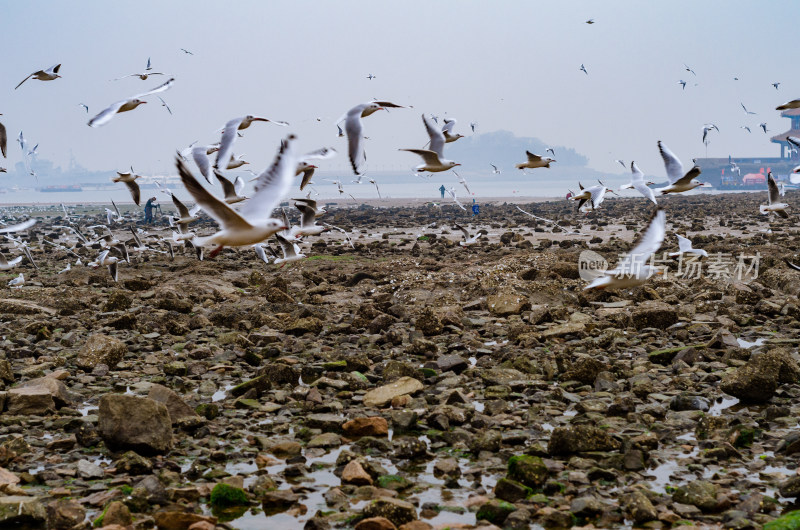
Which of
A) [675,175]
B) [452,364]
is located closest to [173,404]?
[452,364]

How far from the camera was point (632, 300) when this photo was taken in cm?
1570

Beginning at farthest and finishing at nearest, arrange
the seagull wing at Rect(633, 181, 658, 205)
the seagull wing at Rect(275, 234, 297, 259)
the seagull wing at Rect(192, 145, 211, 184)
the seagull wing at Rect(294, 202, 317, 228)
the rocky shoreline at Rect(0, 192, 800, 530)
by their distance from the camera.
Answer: the seagull wing at Rect(275, 234, 297, 259)
the seagull wing at Rect(633, 181, 658, 205)
the seagull wing at Rect(294, 202, 317, 228)
the seagull wing at Rect(192, 145, 211, 184)
the rocky shoreline at Rect(0, 192, 800, 530)

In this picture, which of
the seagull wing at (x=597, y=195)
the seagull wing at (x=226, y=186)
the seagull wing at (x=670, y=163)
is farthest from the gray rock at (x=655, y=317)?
the seagull wing at (x=226, y=186)

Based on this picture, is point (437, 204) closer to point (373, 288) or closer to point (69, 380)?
point (373, 288)

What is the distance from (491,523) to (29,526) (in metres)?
3.59

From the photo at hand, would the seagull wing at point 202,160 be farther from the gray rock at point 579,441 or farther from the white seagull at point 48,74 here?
the gray rock at point 579,441

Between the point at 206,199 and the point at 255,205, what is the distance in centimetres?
87

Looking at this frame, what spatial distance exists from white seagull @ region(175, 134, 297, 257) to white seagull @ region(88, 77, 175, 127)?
590 centimetres

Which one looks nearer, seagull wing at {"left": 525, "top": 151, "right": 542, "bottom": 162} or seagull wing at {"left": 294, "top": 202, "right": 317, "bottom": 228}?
seagull wing at {"left": 294, "top": 202, "right": 317, "bottom": 228}

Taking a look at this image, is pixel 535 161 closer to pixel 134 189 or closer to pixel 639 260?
pixel 639 260

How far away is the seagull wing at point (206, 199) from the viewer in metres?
6.61

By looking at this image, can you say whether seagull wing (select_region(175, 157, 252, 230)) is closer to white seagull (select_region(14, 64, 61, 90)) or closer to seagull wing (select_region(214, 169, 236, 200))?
seagull wing (select_region(214, 169, 236, 200))

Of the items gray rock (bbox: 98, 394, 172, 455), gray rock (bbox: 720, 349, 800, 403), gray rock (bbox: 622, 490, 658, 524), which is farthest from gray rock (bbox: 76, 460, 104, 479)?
gray rock (bbox: 720, 349, 800, 403)

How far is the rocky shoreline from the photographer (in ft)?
21.5
